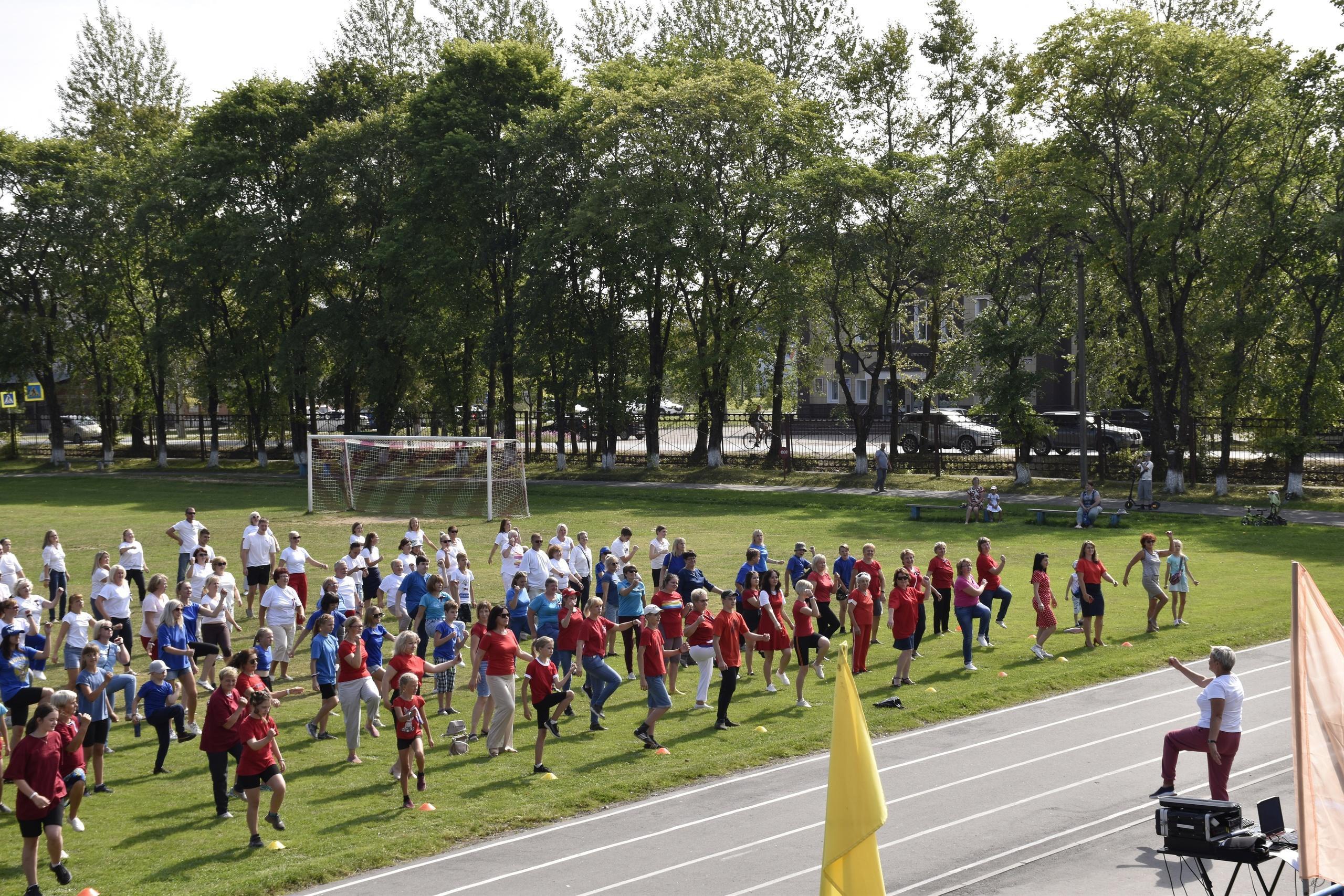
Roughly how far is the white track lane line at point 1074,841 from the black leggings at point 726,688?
4.78m

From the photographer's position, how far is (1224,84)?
36.0m

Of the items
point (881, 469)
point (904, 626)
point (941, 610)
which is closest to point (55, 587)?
point (904, 626)

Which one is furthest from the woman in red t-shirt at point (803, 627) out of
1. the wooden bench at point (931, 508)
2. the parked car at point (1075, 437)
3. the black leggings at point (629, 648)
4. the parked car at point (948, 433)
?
the parked car at point (948, 433)

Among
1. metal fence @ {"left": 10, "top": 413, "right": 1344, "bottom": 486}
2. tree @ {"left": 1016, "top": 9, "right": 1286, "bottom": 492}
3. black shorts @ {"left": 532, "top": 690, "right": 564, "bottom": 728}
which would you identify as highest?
tree @ {"left": 1016, "top": 9, "right": 1286, "bottom": 492}

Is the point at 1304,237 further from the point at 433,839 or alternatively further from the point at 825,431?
the point at 433,839

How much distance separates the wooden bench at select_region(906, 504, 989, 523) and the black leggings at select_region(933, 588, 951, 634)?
14651mm

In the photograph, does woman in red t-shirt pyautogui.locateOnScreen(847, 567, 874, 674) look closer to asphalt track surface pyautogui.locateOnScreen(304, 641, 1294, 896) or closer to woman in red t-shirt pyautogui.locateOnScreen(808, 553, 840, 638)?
woman in red t-shirt pyautogui.locateOnScreen(808, 553, 840, 638)

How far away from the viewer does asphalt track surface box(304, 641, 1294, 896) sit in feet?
33.1

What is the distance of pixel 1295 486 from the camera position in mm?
36062

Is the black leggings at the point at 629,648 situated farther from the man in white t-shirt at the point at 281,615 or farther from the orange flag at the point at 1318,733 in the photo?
the orange flag at the point at 1318,733

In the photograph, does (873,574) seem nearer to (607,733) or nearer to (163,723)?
(607,733)

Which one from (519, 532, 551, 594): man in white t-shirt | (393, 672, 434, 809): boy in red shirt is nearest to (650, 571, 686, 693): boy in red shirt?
(519, 532, 551, 594): man in white t-shirt

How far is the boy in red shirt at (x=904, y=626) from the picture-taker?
16.5 m

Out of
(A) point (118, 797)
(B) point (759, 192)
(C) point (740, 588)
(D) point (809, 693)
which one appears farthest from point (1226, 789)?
(B) point (759, 192)
